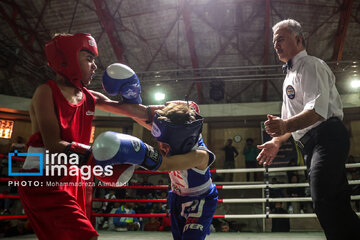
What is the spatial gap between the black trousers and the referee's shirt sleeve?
5.1 inches

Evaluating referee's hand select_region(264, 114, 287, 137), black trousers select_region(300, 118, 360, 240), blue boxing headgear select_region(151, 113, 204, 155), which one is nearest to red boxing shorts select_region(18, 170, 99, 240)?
blue boxing headgear select_region(151, 113, 204, 155)

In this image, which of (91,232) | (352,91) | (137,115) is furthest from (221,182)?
(91,232)

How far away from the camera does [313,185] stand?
62.2 inches

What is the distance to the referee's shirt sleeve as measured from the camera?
1593 mm

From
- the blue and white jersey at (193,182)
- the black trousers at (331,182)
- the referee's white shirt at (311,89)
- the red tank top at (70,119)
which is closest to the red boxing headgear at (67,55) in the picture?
the red tank top at (70,119)

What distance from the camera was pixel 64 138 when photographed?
144 centimetres

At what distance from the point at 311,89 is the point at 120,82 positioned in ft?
4.17

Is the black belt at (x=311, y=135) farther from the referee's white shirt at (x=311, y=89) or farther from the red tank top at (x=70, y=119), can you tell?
the red tank top at (x=70, y=119)

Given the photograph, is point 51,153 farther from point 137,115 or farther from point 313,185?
point 313,185

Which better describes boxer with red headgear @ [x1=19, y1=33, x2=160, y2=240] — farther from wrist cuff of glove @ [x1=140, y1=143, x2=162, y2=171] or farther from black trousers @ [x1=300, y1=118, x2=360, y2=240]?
black trousers @ [x1=300, y1=118, x2=360, y2=240]

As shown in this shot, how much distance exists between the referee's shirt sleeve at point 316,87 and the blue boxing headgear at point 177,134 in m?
0.69

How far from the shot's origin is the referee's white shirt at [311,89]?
1.61m

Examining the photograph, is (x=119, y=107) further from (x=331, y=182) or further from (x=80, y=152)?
(x=331, y=182)

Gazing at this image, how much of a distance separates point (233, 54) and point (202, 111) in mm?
2440
